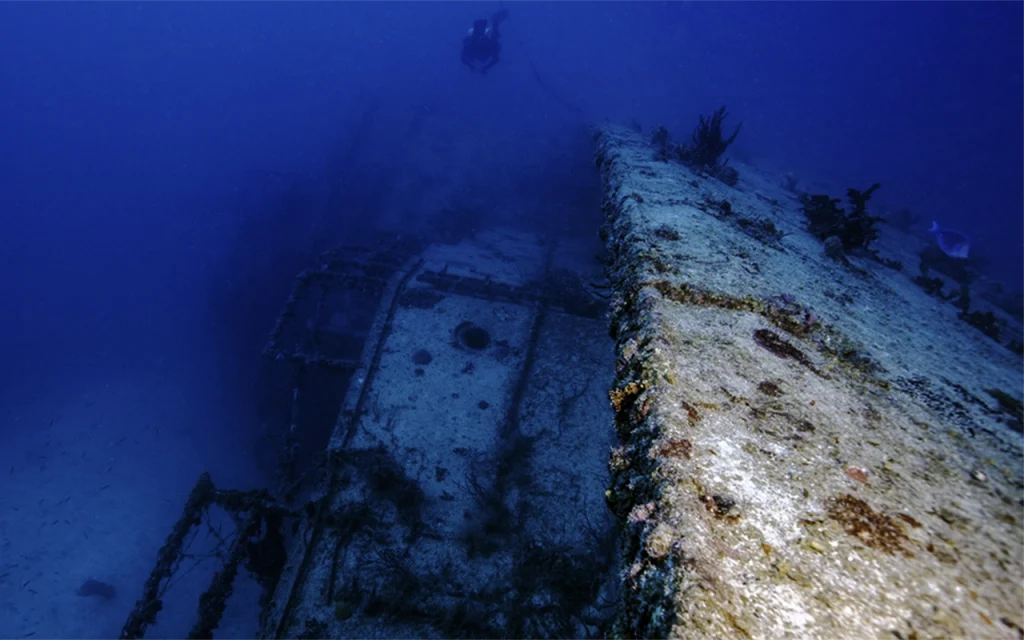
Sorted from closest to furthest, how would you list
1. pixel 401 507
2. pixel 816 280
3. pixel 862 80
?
pixel 816 280
pixel 401 507
pixel 862 80

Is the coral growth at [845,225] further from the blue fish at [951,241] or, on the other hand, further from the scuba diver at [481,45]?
the scuba diver at [481,45]

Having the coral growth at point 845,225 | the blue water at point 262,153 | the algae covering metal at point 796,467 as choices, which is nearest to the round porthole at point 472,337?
the algae covering metal at point 796,467

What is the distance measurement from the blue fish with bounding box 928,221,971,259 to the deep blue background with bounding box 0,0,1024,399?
1523 cm

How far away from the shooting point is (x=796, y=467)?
1244 millimetres

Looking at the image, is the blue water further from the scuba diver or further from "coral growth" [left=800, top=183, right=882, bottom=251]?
"coral growth" [left=800, top=183, right=882, bottom=251]

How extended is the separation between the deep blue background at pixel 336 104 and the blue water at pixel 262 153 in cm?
35

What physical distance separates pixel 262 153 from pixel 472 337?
142 feet

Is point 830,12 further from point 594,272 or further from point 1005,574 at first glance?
point 1005,574

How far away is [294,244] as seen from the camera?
15062mm

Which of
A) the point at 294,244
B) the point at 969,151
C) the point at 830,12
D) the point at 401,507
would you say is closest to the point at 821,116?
the point at 969,151

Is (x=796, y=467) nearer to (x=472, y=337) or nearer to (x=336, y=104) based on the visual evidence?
(x=472, y=337)

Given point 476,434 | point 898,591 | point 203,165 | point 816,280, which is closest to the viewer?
point 898,591

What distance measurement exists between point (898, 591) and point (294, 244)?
1673 cm

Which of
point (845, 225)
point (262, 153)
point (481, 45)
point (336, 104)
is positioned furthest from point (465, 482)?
point (336, 104)
